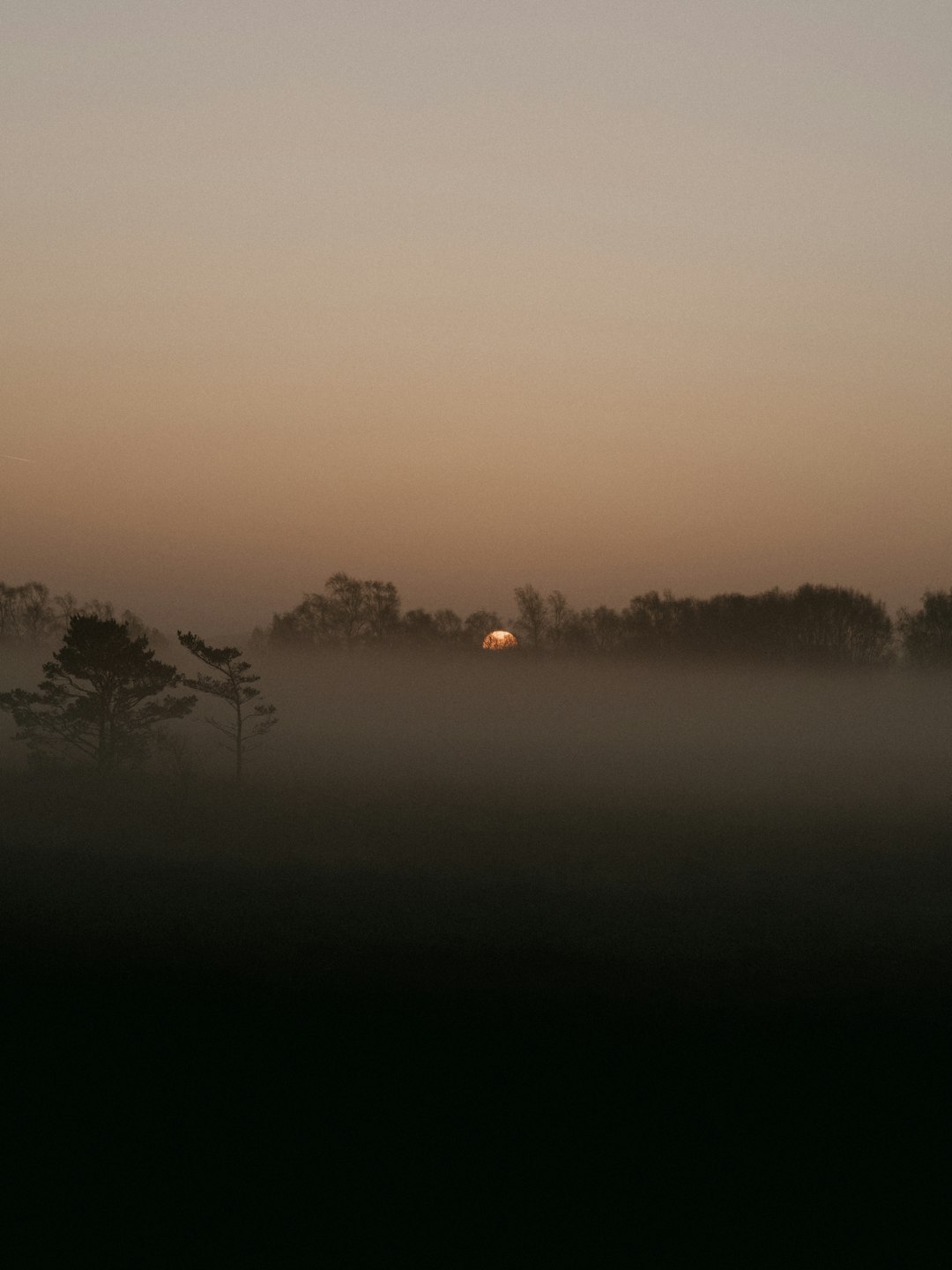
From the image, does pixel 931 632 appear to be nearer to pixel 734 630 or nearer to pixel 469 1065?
pixel 734 630

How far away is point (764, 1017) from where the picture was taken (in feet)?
122

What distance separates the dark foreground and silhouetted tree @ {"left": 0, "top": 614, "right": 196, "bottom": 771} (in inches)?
258

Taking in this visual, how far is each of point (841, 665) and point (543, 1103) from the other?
368 feet

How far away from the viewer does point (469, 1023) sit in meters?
36.7

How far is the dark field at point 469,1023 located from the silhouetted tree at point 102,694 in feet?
9.34

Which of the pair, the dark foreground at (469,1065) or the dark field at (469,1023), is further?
the dark field at (469,1023)

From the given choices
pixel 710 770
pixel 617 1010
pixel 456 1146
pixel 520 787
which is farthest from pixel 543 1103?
pixel 710 770

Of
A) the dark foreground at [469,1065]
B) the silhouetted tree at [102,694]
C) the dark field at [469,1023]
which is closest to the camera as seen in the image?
the dark foreground at [469,1065]

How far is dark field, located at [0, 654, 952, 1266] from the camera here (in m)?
24.6

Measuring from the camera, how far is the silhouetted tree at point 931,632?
125012mm

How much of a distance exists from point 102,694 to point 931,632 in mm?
95643

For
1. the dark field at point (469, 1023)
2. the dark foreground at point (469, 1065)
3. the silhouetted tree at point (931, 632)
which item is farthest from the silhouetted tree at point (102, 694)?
the silhouetted tree at point (931, 632)

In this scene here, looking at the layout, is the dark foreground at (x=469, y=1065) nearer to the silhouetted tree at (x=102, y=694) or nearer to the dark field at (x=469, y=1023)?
the dark field at (x=469, y=1023)

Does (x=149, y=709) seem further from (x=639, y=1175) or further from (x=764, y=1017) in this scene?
(x=639, y=1175)
